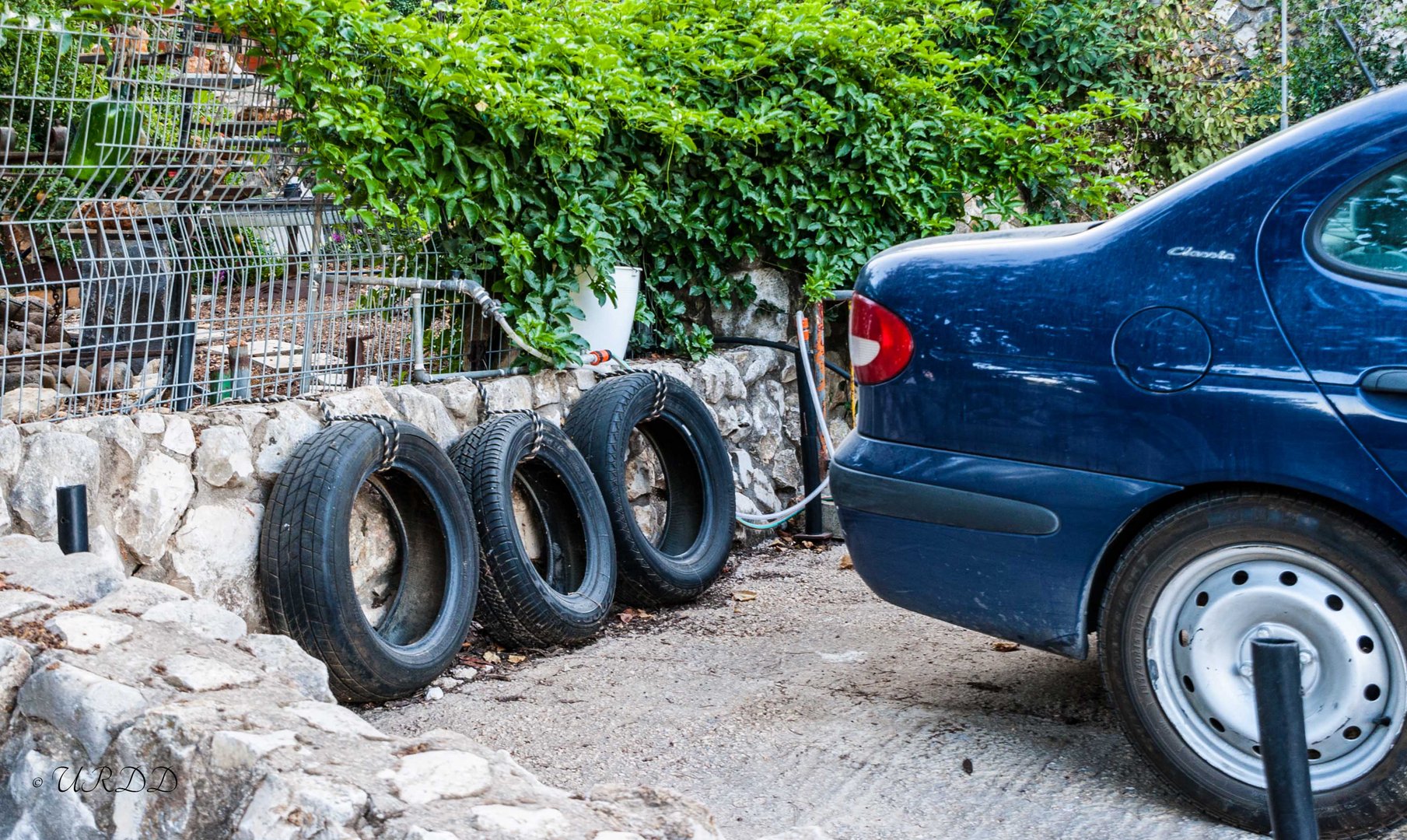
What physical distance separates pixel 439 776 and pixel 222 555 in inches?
79.0

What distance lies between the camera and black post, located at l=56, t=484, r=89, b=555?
10.3ft

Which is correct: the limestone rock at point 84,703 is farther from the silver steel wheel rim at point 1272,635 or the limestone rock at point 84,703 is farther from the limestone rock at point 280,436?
the silver steel wheel rim at point 1272,635

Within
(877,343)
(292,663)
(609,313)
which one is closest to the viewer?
(292,663)

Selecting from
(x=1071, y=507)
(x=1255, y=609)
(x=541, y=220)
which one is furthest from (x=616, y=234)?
(x=1255, y=609)

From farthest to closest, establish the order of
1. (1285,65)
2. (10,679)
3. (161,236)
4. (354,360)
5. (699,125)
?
(1285,65) → (699,125) → (354,360) → (161,236) → (10,679)

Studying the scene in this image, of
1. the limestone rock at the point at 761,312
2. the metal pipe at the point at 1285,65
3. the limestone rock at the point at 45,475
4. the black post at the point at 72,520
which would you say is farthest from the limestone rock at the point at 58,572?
the metal pipe at the point at 1285,65

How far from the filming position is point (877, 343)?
3.11m

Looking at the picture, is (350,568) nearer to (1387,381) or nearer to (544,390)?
(544,390)

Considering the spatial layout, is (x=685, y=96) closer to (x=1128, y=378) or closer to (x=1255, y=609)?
(x=1128, y=378)

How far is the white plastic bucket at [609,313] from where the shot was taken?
17.1ft

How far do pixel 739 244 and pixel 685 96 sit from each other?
0.78m

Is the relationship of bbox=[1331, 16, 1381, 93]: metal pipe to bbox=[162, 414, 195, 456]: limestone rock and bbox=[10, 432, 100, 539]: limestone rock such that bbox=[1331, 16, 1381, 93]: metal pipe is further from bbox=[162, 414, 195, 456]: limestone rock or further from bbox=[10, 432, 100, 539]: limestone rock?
bbox=[10, 432, 100, 539]: limestone rock

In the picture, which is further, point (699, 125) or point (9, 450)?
point (699, 125)

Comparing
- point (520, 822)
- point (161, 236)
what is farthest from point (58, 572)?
point (520, 822)
